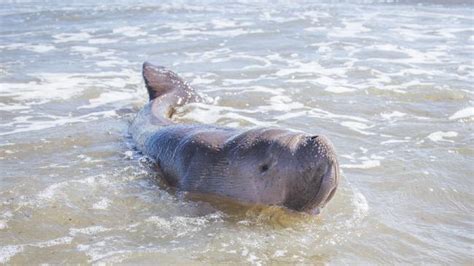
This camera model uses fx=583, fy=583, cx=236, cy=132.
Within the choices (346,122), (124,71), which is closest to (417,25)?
(124,71)

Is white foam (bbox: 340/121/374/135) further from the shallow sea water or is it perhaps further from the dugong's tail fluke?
the dugong's tail fluke

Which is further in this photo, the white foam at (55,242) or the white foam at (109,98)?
the white foam at (109,98)

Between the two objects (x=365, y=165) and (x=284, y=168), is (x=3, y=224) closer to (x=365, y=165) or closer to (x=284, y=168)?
(x=284, y=168)

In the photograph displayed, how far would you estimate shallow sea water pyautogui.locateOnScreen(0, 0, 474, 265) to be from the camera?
3.07m

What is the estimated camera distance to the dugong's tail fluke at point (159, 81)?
6066 mm

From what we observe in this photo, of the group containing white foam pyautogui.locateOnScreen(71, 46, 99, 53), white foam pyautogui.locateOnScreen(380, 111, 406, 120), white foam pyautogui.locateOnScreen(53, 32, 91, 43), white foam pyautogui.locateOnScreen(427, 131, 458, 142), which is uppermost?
white foam pyautogui.locateOnScreen(427, 131, 458, 142)

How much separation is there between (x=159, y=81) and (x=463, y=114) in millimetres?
3076

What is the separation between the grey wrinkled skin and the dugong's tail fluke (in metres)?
1.65

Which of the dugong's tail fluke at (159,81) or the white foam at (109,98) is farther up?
the dugong's tail fluke at (159,81)

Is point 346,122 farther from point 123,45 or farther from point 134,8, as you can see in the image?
point 134,8

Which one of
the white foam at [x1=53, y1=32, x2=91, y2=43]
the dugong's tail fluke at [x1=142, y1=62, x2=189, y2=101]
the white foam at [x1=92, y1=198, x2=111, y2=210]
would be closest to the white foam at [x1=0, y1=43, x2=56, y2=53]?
the white foam at [x1=53, y1=32, x2=91, y2=43]

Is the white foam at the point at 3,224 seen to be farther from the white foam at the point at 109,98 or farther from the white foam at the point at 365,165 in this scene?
the white foam at the point at 109,98

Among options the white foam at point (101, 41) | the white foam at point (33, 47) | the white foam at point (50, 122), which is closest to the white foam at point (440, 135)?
the white foam at point (50, 122)

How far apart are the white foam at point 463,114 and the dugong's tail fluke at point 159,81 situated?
9.01 feet
